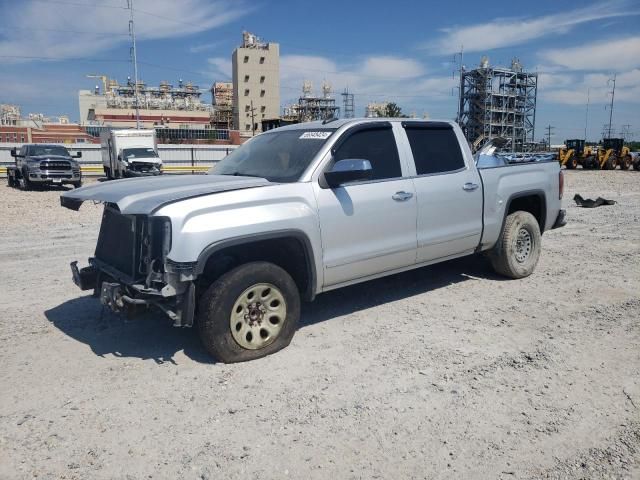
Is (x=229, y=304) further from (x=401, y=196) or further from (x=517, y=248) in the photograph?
(x=517, y=248)

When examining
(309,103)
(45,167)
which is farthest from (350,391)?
(309,103)

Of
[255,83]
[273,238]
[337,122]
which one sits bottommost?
[273,238]

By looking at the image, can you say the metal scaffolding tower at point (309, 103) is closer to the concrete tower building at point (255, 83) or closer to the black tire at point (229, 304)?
the concrete tower building at point (255, 83)

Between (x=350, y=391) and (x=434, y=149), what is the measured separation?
294 centimetres

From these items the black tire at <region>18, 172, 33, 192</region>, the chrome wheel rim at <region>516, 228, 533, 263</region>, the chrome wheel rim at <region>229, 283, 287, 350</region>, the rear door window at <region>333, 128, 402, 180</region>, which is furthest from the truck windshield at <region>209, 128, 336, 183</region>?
the black tire at <region>18, 172, 33, 192</region>

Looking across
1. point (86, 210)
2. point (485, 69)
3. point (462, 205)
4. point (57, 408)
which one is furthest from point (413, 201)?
point (485, 69)

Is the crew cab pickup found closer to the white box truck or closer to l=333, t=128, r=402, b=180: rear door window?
the white box truck

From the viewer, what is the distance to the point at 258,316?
4.14 meters

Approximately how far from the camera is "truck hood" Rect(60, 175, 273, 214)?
3750 millimetres

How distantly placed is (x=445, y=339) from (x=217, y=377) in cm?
201

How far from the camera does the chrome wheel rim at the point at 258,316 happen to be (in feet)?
13.2

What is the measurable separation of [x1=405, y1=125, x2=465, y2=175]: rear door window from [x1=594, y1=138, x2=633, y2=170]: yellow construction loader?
111 ft

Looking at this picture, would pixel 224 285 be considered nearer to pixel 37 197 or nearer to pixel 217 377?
pixel 217 377

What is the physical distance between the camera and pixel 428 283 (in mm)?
6469
